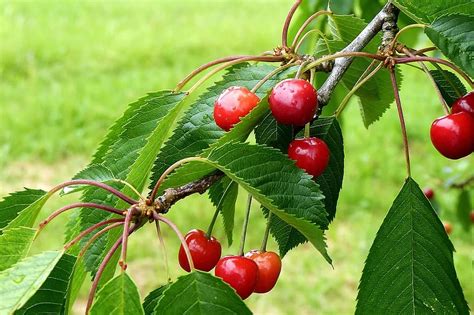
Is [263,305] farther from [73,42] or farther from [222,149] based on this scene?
[73,42]

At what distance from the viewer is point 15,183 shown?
213 inches

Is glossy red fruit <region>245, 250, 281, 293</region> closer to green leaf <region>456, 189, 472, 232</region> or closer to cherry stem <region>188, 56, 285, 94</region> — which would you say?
cherry stem <region>188, 56, 285, 94</region>

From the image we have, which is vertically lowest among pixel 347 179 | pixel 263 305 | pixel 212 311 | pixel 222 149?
pixel 212 311

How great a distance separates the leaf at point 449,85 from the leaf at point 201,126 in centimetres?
25

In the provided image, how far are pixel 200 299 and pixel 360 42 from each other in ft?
1.89

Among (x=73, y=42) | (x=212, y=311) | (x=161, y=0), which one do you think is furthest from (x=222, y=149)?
(x=161, y=0)

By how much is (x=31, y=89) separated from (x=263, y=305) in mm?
3928

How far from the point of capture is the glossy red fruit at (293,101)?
0.89 meters

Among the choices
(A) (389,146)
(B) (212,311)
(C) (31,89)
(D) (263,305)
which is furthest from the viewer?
(C) (31,89)

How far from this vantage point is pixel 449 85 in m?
1.15

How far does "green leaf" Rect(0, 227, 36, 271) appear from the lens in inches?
32.2

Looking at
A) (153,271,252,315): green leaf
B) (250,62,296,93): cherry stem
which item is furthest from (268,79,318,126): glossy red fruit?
(153,271,252,315): green leaf

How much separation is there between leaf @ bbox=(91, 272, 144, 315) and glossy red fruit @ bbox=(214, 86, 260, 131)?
0.29m

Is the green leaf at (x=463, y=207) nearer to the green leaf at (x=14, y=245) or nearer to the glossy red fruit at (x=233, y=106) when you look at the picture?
the glossy red fruit at (x=233, y=106)
